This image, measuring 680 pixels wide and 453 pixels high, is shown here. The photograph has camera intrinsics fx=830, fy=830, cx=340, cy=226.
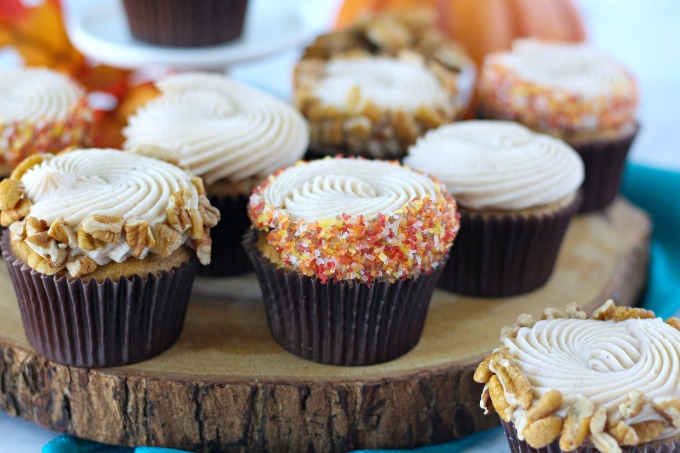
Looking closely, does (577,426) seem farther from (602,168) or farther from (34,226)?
(602,168)

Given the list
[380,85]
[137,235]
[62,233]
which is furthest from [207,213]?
[380,85]

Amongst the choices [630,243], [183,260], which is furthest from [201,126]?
[630,243]

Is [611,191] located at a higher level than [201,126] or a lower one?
lower

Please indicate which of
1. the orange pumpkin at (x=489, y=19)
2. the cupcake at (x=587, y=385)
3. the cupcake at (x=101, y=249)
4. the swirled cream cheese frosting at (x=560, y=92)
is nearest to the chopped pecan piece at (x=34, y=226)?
the cupcake at (x=101, y=249)

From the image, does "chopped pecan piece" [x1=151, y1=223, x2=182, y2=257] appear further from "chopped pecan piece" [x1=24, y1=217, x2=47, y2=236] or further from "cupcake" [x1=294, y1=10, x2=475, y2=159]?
"cupcake" [x1=294, y1=10, x2=475, y2=159]

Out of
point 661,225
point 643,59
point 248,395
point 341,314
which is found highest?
point 341,314

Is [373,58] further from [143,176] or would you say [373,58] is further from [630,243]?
[143,176]

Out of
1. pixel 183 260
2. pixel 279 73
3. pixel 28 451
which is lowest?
pixel 279 73


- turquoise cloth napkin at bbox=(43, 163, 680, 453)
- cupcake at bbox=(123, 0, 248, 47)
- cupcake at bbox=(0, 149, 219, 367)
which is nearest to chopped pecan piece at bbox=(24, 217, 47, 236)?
cupcake at bbox=(0, 149, 219, 367)
